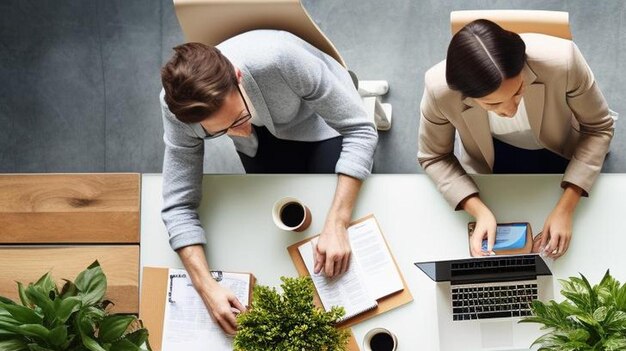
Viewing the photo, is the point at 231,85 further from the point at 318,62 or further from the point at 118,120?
the point at 118,120

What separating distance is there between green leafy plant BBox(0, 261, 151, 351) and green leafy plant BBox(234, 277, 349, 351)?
240 millimetres

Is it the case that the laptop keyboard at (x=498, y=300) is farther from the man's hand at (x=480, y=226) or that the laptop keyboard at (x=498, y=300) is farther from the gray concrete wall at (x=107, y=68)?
the gray concrete wall at (x=107, y=68)

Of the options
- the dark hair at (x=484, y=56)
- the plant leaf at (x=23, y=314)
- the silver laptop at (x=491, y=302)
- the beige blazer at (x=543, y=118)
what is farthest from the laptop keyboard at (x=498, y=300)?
the plant leaf at (x=23, y=314)

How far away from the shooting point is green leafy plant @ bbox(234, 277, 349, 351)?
55.2 inches

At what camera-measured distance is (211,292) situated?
163cm

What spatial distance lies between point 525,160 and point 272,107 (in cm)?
71

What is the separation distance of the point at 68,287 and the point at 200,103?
0.50 m

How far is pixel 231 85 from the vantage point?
57.2 inches

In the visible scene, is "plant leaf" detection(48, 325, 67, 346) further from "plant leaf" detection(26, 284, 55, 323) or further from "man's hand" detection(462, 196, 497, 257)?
"man's hand" detection(462, 196, 497, 257)

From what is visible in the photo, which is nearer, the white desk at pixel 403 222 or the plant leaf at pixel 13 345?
the plant leaf at pixel 13 345

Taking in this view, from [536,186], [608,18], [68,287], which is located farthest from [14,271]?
[608,18]

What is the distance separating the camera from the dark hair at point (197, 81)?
142cm

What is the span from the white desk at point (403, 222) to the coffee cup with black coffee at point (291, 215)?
4cm

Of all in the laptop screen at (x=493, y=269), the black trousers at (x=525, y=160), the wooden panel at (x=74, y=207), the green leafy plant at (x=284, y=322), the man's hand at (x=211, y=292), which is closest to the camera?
the green leafy plant at (x=284, y=322)
